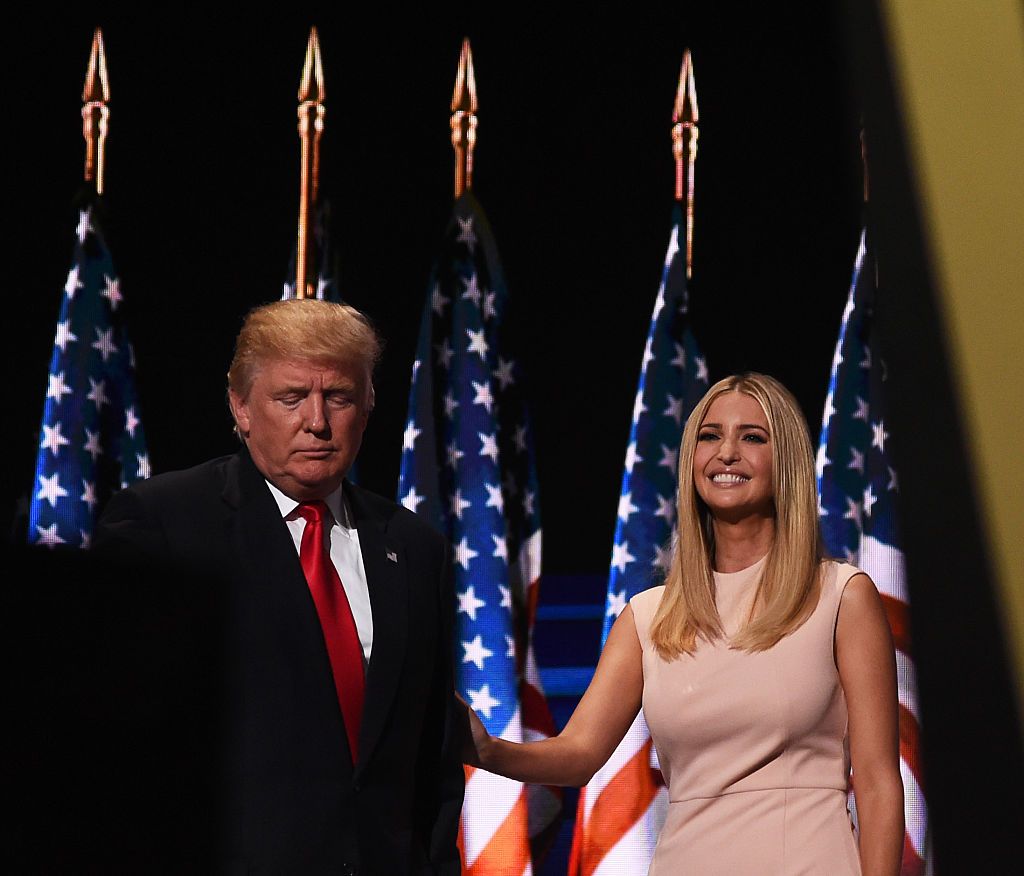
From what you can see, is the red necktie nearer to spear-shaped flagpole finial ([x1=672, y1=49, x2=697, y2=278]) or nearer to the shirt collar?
the shirt collar

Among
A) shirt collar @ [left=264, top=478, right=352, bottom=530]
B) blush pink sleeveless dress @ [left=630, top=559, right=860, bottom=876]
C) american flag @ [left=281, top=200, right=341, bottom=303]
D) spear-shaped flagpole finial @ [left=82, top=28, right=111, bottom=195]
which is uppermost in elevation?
spear-shaped flagpole finial @ [left=82, top=28, right=111, bottom=195]

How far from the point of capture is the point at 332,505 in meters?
1.72

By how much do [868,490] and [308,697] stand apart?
174 inches

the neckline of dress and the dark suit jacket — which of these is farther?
the neckline of dress

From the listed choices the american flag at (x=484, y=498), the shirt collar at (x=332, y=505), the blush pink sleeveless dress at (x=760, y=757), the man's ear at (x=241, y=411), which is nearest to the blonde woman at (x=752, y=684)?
the blush pink sleeveless dress at (x=760, y=757)

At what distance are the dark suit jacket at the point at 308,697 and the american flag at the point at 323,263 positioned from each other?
3.41 m

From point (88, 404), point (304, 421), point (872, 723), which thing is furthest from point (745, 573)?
point (88, 404)

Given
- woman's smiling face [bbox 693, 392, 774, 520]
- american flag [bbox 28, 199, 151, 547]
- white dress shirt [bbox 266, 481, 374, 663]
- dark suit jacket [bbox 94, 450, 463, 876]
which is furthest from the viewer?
american flag [bbox 28, 199, 151, 547]

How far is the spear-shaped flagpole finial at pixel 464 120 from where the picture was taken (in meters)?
5.31

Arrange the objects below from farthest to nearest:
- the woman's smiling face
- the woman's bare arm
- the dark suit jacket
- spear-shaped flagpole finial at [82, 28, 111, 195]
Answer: spear-shaped flagpole finial at [82, 28, 111, 195] → the woman's smiling face → the woman's bare arm → the dark suit jacket

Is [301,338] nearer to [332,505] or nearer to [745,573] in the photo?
[332,505]

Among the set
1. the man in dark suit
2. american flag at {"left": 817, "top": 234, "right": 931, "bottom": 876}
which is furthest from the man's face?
american flag at {"left": 817, "top": 234, "right": 931, "bottom": 876}

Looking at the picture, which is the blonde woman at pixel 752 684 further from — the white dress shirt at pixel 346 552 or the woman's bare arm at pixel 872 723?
the white dress shirt at pixel 346 552

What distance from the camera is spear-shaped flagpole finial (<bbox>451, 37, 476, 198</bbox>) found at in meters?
5.31
